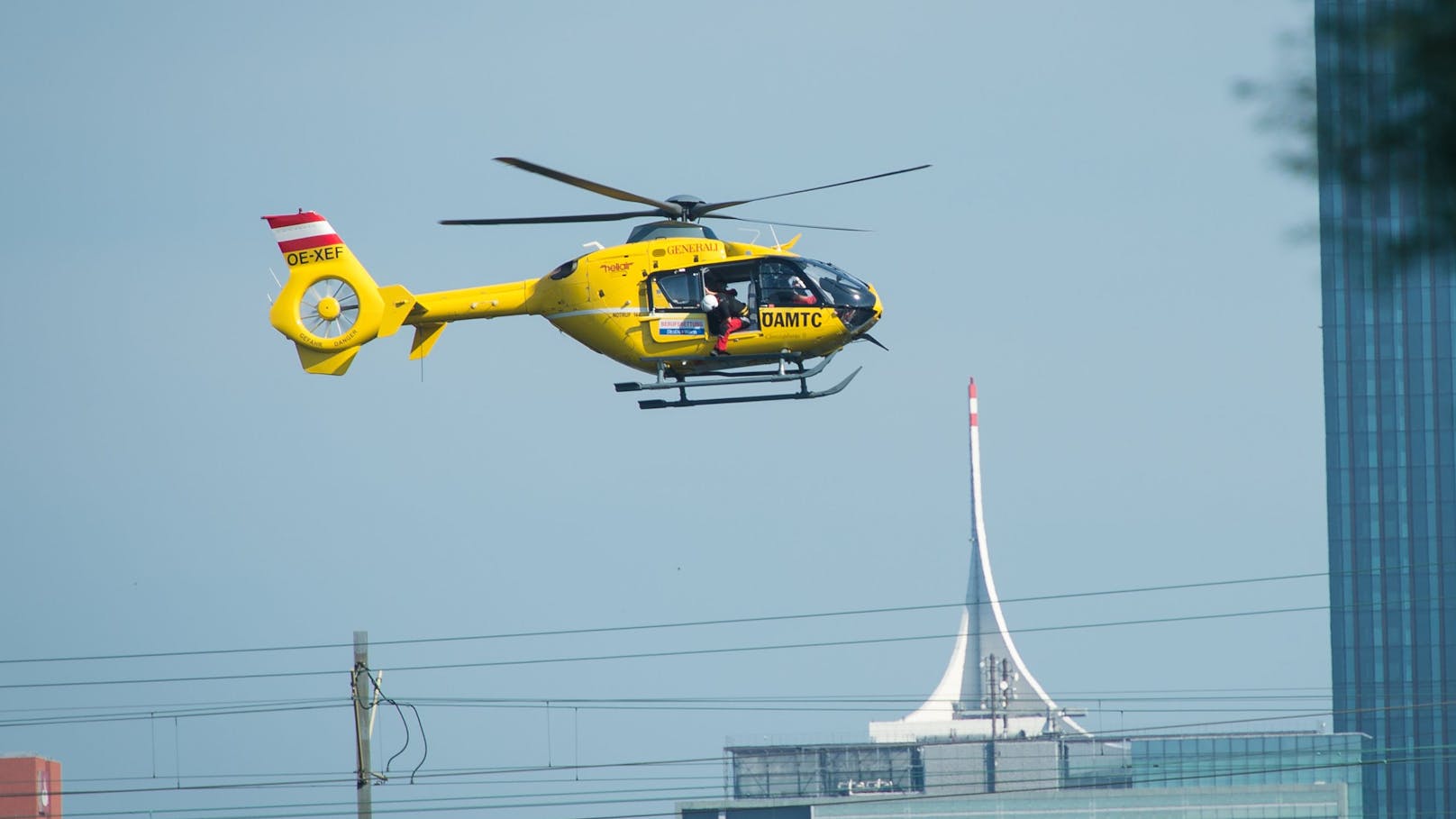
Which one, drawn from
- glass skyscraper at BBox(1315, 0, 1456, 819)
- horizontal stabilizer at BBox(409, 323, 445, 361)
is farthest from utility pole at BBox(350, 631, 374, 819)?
glass skyscraper at BBox(1315, 0, 1456, 819)

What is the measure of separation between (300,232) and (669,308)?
22.1ft

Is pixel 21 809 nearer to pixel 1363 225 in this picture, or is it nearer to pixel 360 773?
pixel 360 773

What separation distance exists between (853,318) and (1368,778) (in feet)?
398

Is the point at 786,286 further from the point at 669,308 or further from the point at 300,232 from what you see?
the point at 300,232

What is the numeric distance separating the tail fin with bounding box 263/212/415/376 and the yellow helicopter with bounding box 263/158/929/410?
0.08ft

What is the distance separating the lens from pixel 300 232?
103ft

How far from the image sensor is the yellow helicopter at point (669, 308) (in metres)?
28.4

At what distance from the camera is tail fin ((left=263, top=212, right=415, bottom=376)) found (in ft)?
101

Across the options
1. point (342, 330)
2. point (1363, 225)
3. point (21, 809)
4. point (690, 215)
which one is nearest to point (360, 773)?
point (342, 330)

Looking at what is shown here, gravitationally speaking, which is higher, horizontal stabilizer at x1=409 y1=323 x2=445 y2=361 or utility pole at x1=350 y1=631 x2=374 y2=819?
horizontal stabilizer at x1=409 y1=323 x2=445 y2=361

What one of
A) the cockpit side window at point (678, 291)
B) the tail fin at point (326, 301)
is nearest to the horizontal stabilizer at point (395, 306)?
the tail fin at point (326, 301)

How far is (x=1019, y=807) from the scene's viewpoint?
12462cm

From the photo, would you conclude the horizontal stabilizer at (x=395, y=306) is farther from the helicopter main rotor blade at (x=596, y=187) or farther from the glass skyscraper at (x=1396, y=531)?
the glass skyscraper at (x=1396, y=531)

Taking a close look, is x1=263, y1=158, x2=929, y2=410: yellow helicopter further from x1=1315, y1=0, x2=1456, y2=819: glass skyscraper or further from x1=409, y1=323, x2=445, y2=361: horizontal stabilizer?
x1=1315, y1=0, x2=1456, y2=819: glass skyscraper
